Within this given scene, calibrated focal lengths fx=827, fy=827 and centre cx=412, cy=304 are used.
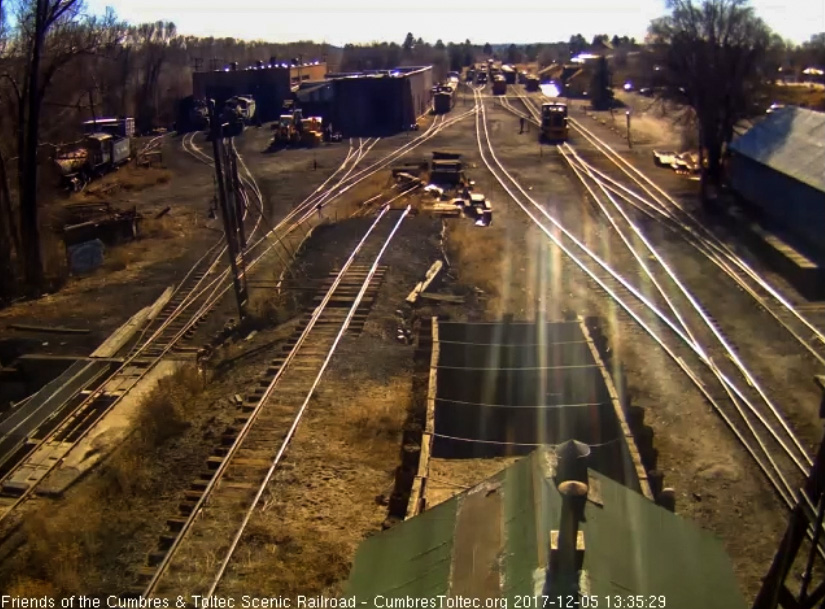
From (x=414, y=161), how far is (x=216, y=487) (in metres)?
29.8

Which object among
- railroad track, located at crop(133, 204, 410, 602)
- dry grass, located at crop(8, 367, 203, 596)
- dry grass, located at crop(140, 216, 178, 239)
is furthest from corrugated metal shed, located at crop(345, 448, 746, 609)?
dry grass, located at crop(140, 216, 178, 239)

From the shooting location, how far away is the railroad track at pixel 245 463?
29.0ft

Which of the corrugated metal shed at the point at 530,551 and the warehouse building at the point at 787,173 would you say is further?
the warehouse building at the point at 787,173

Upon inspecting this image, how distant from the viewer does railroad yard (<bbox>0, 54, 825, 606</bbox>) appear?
31.5 feet

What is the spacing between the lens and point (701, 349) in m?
15.2

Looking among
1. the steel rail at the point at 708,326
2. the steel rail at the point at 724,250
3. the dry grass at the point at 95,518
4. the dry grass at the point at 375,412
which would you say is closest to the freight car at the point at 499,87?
the steel rail at the point at 724,250

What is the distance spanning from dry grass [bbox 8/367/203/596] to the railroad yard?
0.11 ft

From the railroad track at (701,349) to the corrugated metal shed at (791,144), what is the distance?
174 inches

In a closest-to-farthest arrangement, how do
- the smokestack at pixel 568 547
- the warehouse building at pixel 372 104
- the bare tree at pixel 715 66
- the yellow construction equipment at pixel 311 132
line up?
the smokestack at pixel 568 547 < the bare tree at pixel 715 66 < the yellow construction equipment at pixel 311 132 < the warehouse building at pixel 372 104

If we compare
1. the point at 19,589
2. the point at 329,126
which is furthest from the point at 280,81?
the point at 19,589

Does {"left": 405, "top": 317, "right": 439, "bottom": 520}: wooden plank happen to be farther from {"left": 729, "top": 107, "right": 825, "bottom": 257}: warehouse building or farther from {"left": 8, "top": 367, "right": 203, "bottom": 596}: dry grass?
{"left": 729, "top": 107, "right": 825, "bottom": 257}: warehouse building

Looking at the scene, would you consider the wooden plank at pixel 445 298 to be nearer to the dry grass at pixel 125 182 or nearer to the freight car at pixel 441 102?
the dry grass at pixel 125 182

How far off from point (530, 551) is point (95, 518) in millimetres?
7070

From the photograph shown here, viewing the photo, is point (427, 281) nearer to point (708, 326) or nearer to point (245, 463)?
point (708, 326)
